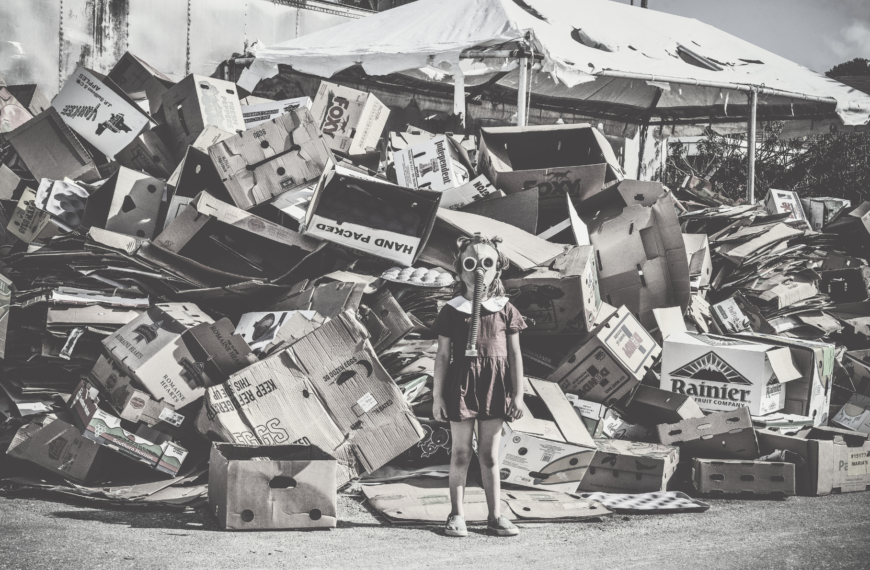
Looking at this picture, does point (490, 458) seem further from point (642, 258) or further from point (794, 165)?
point (794, 165)

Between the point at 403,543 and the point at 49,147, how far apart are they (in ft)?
13.7

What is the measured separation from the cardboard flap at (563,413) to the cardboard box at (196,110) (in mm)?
3037

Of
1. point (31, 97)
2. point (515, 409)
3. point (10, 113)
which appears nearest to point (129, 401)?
point (515, 409)

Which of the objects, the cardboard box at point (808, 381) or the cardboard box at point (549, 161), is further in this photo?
the cardboard box at point (549, 161)

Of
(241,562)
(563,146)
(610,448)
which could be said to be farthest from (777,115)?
(241,562)

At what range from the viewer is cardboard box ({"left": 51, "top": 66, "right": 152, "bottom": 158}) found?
17.9 ft

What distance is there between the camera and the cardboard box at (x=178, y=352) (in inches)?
142

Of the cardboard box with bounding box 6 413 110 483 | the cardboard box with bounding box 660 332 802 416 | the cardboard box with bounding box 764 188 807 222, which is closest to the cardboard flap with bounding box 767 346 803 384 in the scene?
the cardboard box with bounding box 660 332 802 416

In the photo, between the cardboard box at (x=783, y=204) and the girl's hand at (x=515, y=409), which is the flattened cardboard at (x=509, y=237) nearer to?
the girl's hand at (x=515, y=409)

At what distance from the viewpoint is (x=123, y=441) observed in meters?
3.52

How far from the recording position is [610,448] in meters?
3.99

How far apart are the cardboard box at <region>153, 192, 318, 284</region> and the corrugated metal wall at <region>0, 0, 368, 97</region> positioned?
157 inches

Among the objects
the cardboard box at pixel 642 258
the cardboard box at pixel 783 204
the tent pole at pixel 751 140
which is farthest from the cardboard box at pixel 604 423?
the tent pole at pixel 751 140

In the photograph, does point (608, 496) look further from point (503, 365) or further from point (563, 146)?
point (563, 146)
